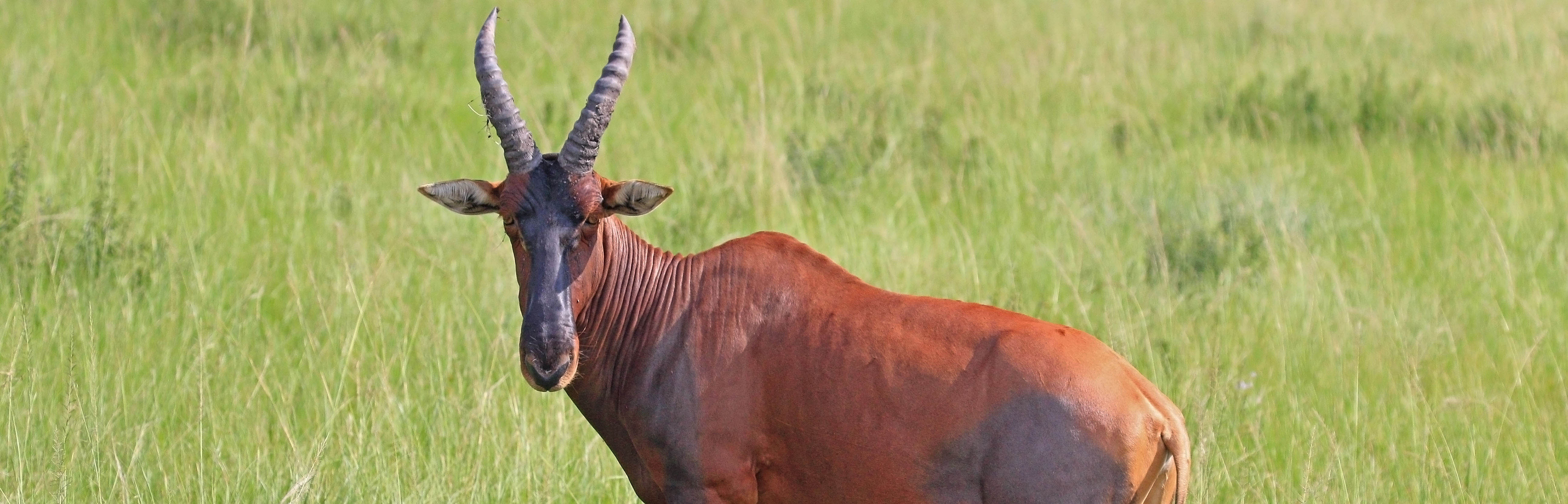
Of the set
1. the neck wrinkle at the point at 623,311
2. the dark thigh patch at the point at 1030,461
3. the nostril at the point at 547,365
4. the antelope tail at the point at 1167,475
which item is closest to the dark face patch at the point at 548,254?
the nostril at the point at 547,365

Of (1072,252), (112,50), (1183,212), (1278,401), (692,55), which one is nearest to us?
(1278,401)

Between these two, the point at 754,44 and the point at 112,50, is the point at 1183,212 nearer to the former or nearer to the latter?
the point at 754,44

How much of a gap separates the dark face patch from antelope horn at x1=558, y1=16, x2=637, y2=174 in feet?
0.11

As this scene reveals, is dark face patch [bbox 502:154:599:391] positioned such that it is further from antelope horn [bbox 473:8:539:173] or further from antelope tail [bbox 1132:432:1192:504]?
antelope tail [bbox 1132:432:1192:504]

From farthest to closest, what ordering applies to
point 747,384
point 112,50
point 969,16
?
point 969,16, point 112,50, point 747,384

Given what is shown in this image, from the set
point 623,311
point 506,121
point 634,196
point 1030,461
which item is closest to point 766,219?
point 623,311

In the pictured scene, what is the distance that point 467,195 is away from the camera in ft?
13.5

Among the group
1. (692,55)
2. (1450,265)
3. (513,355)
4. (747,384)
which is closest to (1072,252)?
(1450,265)

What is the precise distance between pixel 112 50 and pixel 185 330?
4.60m

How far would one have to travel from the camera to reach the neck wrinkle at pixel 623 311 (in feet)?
14.1

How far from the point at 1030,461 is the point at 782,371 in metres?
0.73

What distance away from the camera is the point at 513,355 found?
6.34 m

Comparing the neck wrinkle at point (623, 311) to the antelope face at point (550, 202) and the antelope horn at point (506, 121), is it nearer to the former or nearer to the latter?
the antelope face at point (550, 202)

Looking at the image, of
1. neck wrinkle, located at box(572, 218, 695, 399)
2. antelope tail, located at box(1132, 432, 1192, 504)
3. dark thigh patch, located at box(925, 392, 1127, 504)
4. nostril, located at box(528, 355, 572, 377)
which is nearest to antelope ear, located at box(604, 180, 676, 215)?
neck wrinkle, located at box(572, 218, 695, 399)
